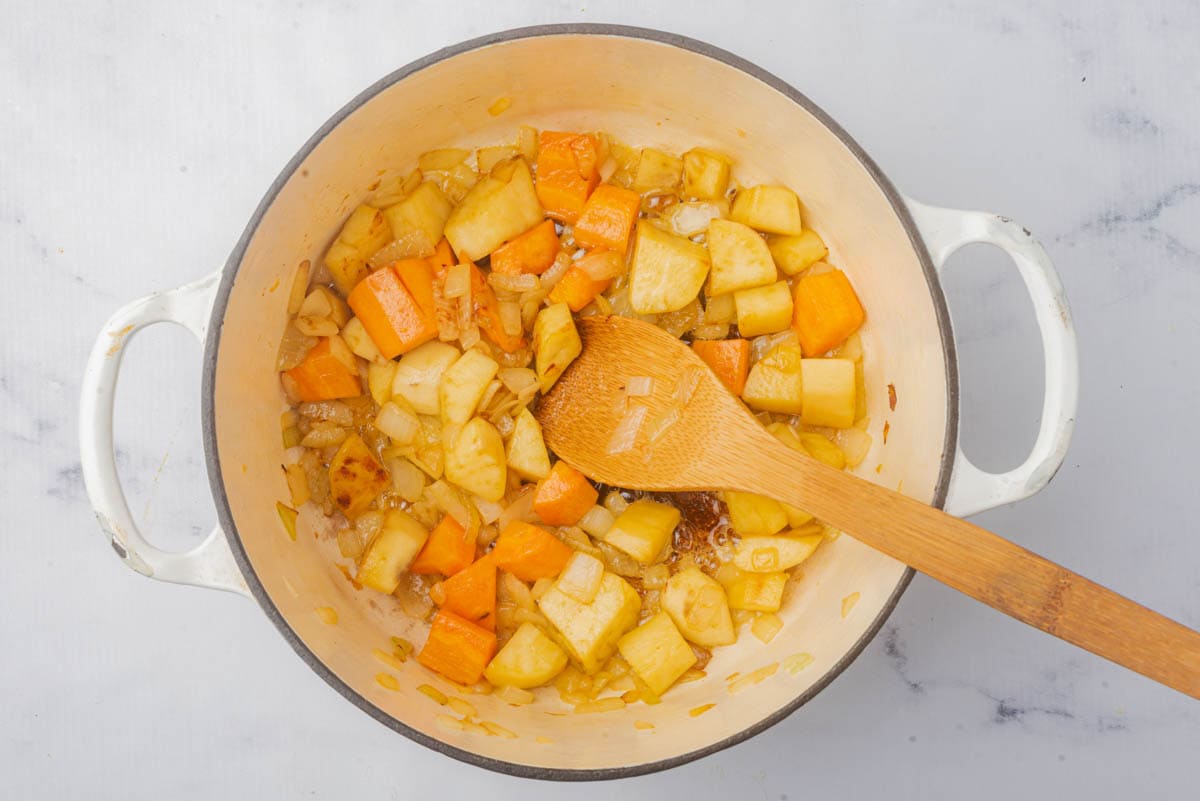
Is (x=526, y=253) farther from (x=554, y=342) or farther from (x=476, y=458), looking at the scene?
(x=476, y=458)

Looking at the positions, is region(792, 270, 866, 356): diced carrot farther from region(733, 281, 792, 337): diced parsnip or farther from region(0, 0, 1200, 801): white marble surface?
region(0, 0, 1200, 801): white marble surface

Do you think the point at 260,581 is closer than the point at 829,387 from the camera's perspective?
Yes

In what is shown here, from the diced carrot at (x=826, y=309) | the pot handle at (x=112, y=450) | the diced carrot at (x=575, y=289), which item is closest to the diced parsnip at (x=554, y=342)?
the diced carrot at (x=575, y=289)

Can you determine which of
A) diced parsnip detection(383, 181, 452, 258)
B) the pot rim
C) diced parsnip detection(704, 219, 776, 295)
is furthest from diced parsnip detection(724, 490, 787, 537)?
diced parsnip detection(383, 181, 452, 258)

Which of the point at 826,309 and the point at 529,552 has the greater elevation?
the point at 826,309

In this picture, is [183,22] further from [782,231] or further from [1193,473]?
[1193,473]

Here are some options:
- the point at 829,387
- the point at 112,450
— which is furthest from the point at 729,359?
the point at 112,450

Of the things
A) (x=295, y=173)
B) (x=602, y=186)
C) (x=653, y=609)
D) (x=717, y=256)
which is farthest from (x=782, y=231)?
(x=295, y=173)
